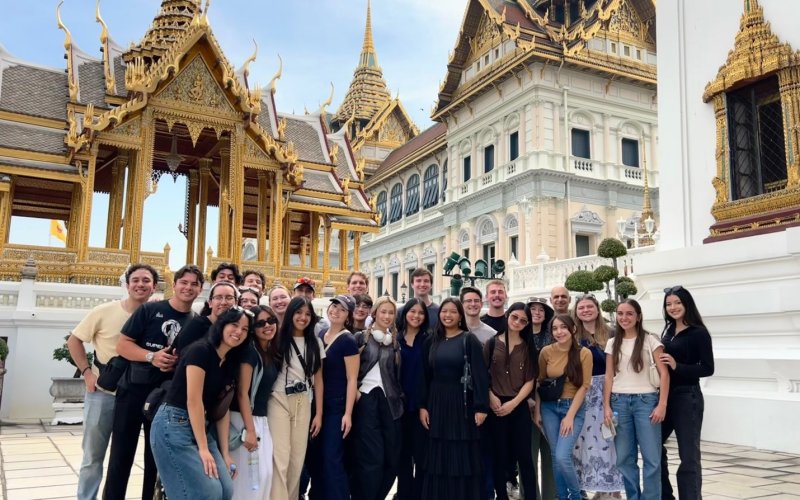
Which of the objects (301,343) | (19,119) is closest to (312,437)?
(301,343)

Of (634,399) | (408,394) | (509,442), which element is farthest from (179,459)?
(634,399)

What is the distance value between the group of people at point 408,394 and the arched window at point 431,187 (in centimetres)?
2726

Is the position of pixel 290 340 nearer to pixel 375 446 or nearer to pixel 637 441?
pixel 375 446

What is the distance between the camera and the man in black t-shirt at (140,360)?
403cm

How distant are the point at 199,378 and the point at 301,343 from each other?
A: 38.7 inches

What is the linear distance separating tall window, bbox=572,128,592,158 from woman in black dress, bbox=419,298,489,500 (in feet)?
70.9

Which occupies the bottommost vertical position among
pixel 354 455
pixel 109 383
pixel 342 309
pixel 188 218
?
pixel 354 455

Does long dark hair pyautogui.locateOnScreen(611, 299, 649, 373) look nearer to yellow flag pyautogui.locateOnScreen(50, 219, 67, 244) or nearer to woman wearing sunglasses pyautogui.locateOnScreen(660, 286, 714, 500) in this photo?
woman wearing sunglasses pyautogui.locateOnScreen(660, 286, 714, 500)

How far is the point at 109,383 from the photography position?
13.6 ft

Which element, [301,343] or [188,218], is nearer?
[301,343]

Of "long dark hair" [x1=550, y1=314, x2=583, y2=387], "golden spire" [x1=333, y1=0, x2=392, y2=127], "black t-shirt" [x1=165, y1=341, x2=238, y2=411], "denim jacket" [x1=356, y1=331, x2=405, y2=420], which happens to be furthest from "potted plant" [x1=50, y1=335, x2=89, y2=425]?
"golden spire" [x1=333, y1=0, x2=392, y2=127]

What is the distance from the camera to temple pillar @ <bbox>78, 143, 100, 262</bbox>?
37.1 feet

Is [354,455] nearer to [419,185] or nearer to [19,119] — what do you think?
[19,119]

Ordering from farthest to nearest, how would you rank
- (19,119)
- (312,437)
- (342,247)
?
(342,247) < (19,119) < (312,437)
